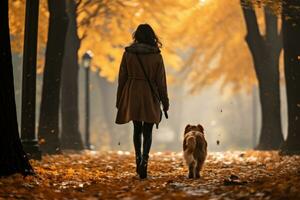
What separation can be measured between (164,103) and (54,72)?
623 centimetres

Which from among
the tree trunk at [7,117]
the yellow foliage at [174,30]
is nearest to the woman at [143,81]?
the tree trunk at [7,117]

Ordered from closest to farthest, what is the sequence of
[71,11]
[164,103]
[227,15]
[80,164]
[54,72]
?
[164,103]
[80,164]
[54,72]
[71,11]
[227,15]

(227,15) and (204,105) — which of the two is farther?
(204,105)

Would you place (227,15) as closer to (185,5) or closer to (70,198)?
(185,5)

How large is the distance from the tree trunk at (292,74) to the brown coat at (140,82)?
4.62 metres

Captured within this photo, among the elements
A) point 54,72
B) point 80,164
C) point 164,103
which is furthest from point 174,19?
point 164,103

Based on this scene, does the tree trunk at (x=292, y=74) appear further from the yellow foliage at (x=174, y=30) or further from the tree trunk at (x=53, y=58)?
the yellow foliage at (x=174, y=30)

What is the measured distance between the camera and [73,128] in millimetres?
18688

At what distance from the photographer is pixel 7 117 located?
8.24 meters

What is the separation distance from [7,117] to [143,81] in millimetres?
1945

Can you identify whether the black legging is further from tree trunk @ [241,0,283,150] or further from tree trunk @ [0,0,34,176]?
tree trunk @ [241,0,283,150]

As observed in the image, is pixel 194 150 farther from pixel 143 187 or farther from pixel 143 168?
pixel 143 187

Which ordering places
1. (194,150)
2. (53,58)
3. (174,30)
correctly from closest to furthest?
1. (194,150)
2. (53,58)
3. (174,30)

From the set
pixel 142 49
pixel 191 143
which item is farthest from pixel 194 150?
pixel 142 49
